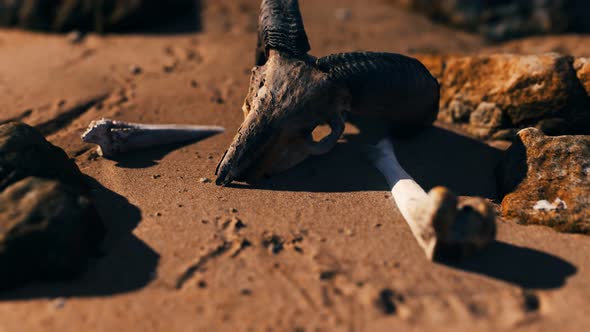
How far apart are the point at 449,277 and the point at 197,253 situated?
1539mm

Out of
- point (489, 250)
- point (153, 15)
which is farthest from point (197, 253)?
point (153, 15)

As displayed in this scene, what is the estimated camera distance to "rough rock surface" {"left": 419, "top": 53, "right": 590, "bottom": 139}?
15.5ft

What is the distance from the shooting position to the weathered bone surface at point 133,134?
4.56 metres

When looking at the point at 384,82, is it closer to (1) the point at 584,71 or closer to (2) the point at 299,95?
(2) the point at 299,95

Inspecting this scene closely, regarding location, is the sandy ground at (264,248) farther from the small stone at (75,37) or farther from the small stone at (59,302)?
the small stone at (75,37)

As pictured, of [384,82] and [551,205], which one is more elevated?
[384,82]

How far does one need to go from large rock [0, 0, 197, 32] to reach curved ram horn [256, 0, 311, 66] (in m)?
3.35

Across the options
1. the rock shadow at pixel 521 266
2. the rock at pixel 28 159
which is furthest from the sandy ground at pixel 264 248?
the rock at pixel 28 159

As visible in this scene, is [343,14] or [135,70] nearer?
[135,70]

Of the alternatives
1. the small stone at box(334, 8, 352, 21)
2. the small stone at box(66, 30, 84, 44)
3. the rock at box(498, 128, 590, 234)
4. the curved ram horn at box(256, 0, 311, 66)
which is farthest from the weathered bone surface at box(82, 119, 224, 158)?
the small stone at box(334, 8, 352, 21)

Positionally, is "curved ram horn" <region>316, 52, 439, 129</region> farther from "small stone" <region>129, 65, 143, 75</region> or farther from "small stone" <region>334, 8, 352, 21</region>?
"small stone" <region>334, 8, 352, 21</region>

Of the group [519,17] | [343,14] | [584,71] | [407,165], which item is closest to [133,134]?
[407,165]

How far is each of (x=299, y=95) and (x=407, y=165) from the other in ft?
3.93

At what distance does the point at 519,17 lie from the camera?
759 centimetres
